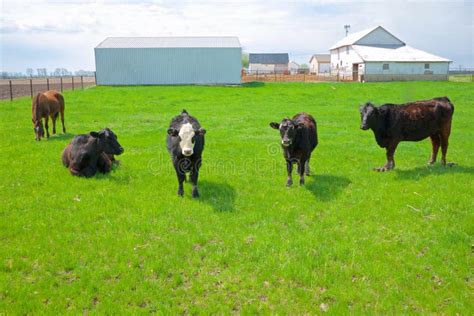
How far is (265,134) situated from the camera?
16.1 m

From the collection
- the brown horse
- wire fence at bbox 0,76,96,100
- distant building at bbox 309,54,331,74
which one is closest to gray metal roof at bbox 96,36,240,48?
wire fence at bbox 0,76,96,100

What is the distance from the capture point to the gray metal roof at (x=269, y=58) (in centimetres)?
12300

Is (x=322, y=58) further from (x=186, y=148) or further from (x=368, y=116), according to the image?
(x=186, y=148)

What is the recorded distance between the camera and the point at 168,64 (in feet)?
155

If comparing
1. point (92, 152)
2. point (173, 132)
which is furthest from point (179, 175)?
point (92, 152)

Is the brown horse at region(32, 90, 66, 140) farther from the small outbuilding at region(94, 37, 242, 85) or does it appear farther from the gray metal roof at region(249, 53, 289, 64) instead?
the gray metal roof at region(249, 53, 289, 64)

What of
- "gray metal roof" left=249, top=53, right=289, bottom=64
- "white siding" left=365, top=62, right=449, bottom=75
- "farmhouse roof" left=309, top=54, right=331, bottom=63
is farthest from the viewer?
"gray metal roof" left=249, top=53, right=289, bottom=64

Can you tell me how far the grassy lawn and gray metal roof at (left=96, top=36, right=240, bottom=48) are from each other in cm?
3852

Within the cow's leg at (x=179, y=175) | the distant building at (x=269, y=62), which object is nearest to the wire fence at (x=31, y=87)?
the cow's leg at (x=179, y=175)

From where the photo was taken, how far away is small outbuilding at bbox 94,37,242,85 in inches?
1836

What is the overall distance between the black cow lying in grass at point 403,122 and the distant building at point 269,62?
11025 centimetres

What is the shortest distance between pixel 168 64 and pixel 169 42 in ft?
17.0

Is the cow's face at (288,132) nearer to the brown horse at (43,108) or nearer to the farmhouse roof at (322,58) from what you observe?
the brown horse at (43,108)

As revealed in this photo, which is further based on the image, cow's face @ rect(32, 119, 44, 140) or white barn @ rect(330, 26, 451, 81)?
white barn @ rect(330, 26, 451, 81)
